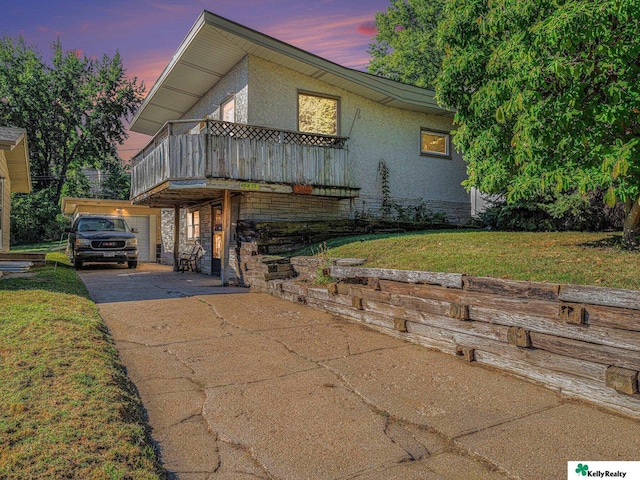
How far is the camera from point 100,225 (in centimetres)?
1739

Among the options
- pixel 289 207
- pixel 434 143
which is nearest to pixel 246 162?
pixel 289 207

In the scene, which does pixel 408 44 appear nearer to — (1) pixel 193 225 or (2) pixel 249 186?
(1) pixel 193 225

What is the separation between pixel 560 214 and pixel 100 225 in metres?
16.2

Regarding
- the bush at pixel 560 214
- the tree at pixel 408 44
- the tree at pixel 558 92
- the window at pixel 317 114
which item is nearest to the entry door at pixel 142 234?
the window at pixel 317 114

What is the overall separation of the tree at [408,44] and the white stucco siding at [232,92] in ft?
52.1

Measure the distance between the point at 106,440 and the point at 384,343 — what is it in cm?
352

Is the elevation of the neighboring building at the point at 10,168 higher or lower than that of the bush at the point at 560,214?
higher

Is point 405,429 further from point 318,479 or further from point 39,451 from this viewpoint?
point 39,451

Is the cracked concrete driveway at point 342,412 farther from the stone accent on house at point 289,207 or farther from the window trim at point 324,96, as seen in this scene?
the window trim at point 324,96

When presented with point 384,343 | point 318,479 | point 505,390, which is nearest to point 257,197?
point 384,343

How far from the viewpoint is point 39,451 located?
248cm

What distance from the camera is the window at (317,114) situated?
1335cm

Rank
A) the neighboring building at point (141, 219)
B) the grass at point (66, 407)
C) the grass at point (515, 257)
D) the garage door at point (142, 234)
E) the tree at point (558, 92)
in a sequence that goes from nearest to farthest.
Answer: the grass at point (66, 407) < the tree at point (558, 92) < the grass at point (515, 257) < the neighboring building at point (141, 219) < the garage door at point (142, 234)

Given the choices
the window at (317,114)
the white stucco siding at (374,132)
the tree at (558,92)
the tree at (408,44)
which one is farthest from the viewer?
the tree at (408,44)
